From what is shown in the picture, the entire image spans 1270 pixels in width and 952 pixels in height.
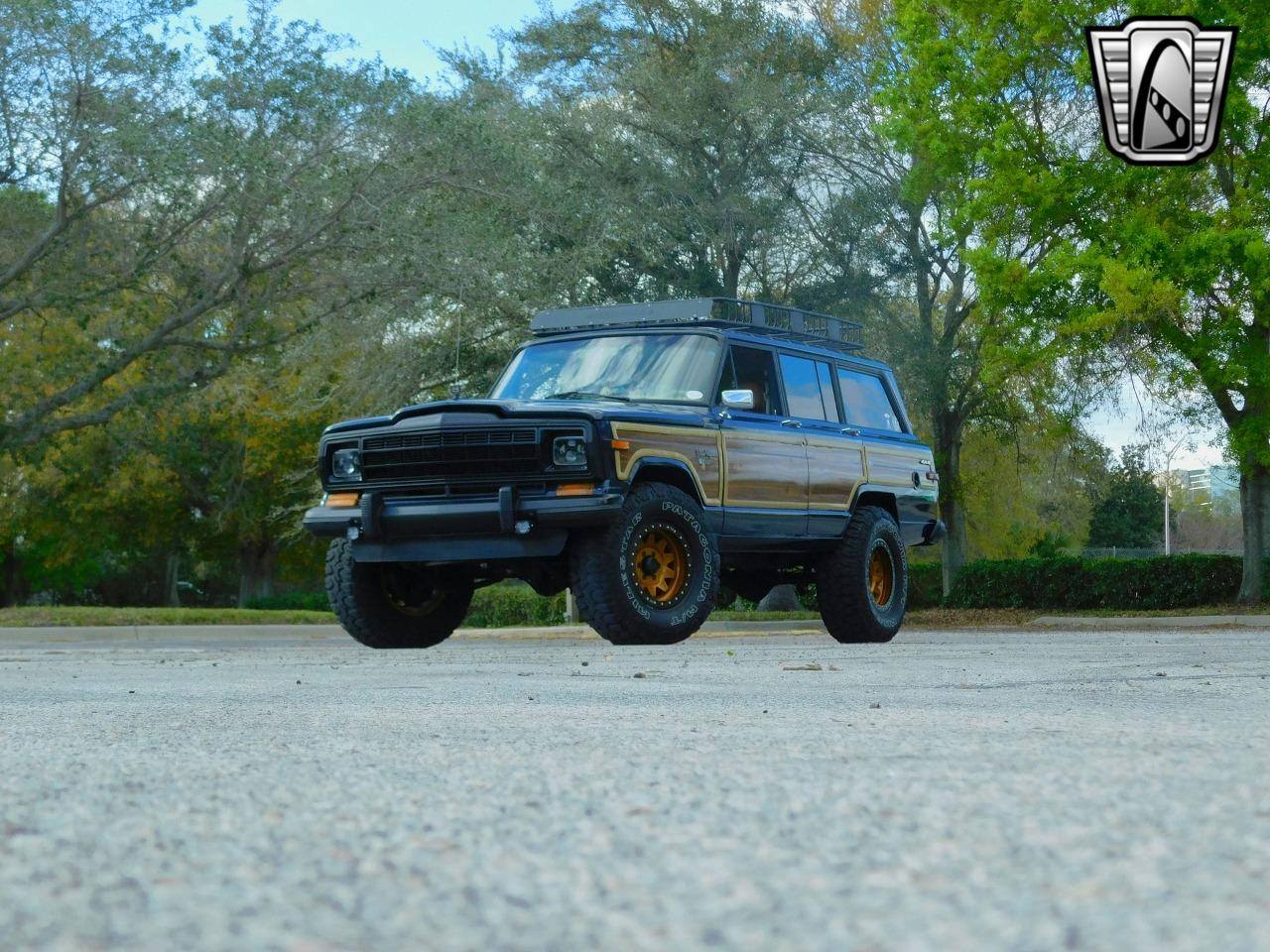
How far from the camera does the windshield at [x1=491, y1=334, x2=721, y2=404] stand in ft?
38.4

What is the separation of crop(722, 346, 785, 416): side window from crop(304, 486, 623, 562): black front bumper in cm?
221

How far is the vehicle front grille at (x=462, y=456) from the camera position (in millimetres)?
10477

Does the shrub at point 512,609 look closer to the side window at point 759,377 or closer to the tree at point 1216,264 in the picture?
the tree at point 1216,264

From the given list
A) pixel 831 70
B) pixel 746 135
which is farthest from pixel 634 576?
pixel 831 70

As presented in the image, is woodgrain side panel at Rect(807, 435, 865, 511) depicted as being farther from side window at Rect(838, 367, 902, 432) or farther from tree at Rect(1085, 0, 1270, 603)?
tree at Rect(1085, 0, 1270, 603)

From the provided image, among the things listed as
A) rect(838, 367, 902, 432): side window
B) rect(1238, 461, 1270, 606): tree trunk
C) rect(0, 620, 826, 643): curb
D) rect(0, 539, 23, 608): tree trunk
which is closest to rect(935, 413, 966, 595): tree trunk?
rect(1238, 461, 1270, 606): tree trunk

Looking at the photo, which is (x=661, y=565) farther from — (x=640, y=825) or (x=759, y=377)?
(x=640, y=825)

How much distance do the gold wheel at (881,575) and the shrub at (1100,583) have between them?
18460 mm

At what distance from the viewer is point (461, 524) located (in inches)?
413

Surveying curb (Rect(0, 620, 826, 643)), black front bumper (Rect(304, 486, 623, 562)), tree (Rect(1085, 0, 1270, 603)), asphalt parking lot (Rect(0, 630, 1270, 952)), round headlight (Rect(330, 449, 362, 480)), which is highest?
tree (Rect(1085, 0, 1270, 603))

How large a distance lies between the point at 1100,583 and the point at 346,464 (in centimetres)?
2253

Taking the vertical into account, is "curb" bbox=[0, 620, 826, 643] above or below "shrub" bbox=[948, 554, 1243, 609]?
below

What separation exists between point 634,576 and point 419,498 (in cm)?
147

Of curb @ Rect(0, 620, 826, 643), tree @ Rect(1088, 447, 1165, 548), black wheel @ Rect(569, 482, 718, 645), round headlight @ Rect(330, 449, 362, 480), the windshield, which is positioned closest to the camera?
black wheel @ Rect(569, 482, 718, 645)
